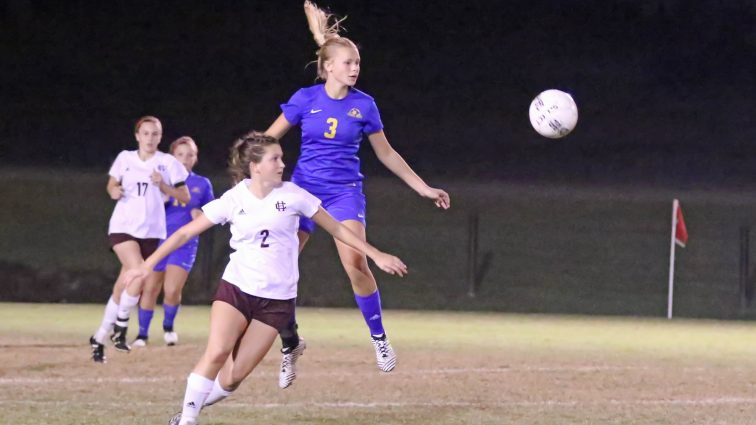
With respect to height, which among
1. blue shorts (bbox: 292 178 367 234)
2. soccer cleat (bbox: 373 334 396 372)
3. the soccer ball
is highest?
the soccer ball

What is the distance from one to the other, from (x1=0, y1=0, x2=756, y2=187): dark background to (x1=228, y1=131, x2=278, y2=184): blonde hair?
55.0 ft

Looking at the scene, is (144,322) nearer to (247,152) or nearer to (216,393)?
(216,393)

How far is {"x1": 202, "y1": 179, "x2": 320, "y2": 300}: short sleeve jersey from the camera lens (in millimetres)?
6520

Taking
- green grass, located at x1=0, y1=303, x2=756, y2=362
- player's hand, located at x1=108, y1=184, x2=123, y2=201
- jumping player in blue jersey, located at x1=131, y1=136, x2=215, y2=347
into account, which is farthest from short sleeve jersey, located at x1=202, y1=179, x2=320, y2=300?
green grass, located at x1=0, y1=303, x2=756, y2=362

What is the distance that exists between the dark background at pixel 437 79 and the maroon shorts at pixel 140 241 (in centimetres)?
1260

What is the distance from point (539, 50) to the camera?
26.5 metres

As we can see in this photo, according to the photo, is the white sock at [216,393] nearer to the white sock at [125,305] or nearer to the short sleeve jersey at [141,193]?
the white sock at [125,305]

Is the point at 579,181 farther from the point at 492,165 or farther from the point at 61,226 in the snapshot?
the point at 61,226

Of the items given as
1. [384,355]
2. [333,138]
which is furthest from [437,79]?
[333,138]

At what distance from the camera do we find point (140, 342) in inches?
460

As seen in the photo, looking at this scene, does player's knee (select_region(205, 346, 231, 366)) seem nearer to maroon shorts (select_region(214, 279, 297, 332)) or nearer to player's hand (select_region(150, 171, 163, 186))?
maroon shorts (select_region(214, 279, 297, 332))

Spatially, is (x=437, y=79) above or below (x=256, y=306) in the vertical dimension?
above

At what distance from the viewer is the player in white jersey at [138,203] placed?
417 inches

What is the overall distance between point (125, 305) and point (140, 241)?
0.65 meters
